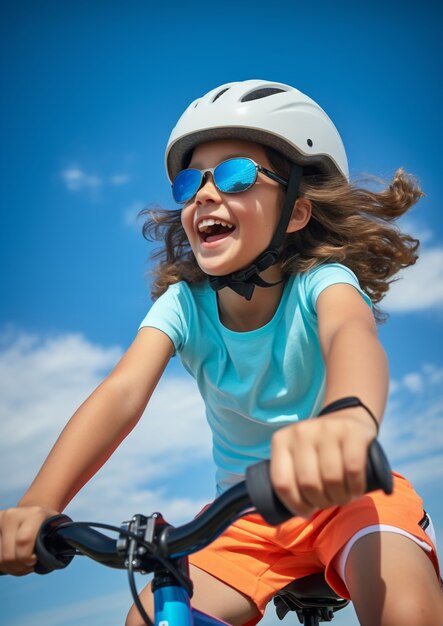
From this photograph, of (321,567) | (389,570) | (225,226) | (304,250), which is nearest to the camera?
(389,570)

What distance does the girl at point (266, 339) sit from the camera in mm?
2521

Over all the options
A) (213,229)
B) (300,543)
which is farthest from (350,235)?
(300,543)

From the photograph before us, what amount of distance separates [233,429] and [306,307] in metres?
0.83

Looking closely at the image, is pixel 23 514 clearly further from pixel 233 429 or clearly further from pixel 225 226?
pixel 225 226

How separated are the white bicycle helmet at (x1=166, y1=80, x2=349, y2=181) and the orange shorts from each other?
198 cm

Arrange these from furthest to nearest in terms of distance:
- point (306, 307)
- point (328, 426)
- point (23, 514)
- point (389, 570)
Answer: point (306, 307)
point (389, 570)
point (23, 514)
point (328, 426)

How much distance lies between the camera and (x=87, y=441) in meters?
2.72

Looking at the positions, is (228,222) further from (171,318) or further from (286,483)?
(286,483)

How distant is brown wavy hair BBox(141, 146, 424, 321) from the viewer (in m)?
3.95

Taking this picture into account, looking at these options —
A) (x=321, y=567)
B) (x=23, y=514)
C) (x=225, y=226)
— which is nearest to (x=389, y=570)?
(x=321, y=567)

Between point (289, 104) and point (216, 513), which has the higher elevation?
point (289, 104)

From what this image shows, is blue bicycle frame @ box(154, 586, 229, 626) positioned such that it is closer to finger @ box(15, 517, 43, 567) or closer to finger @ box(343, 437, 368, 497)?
finger @ box(15, 517, 43, 567)

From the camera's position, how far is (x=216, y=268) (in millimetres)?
3555

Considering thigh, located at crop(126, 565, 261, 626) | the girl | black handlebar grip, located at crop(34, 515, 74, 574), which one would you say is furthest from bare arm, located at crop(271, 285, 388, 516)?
thigh, located at crop(126, 565, 261, 626)
